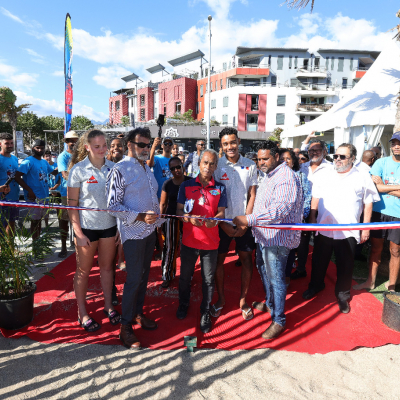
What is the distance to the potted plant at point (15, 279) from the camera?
2889mm

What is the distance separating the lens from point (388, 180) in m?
3.69

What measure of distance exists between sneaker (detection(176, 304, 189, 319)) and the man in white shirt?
Result: 6.13 ft

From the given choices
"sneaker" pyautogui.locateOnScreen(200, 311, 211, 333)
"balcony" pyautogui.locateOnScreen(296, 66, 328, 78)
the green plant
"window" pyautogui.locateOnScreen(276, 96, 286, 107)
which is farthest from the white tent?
"balcony" pyautogui.locateOnScreen(296, 66, 328, 78)

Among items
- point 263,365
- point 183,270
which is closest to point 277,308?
point 263,365

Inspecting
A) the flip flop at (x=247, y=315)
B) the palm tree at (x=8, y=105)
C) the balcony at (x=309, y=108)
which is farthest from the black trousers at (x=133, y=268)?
the balcony at (x=309, y=108)

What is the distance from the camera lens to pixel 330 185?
354 cm

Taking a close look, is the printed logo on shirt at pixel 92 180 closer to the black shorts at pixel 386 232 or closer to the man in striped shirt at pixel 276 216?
the man in striped shirt at pixel 276 216

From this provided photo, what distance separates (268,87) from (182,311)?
38834mm

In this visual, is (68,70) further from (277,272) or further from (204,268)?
(277,272)

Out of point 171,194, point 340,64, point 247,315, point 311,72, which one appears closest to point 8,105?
point 171,194

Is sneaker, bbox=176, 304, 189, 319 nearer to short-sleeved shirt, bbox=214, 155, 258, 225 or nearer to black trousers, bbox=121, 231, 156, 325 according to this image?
black trousers, bbox=121, 231, 156, 325

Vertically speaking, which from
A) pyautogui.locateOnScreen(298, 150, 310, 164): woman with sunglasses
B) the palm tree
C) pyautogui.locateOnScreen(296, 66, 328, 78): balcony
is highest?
pyautogui.locateOnScreen(296, 66, 328, 78): balcony

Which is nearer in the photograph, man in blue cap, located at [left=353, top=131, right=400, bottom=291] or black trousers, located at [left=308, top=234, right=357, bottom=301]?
black trousers, located at [left=308, top=234, right=357, bottom=301]

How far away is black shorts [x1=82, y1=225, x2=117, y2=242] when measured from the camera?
109 inches
